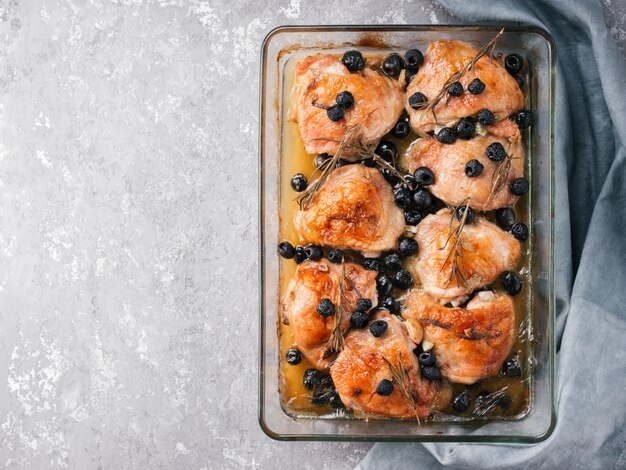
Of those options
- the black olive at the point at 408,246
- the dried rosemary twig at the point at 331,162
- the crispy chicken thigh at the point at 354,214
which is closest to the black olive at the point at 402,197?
the crispy chicken thigh at the point at 354,214

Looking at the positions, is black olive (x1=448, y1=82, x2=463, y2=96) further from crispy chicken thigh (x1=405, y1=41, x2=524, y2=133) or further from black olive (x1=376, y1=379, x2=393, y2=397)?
black olive (x1=376, y1=379, x2=393, y2=397)

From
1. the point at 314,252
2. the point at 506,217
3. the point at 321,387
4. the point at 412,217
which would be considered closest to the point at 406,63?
the point at 412,217

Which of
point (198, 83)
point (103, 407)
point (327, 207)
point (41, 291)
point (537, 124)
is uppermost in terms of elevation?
point (198, 83)

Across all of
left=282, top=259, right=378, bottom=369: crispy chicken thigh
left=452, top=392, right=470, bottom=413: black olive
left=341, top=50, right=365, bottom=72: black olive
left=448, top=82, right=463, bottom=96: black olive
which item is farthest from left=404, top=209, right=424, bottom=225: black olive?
left=452, top=392, right=470, bottom=413: black olive

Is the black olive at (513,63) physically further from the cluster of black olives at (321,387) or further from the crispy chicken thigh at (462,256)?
the cluster of black olives at (321,387)

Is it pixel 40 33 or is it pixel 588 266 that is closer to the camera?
pixel 588 266

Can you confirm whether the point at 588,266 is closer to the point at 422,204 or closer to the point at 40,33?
the point at 422,204

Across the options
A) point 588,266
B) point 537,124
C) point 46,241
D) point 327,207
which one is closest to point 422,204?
point 327,207
